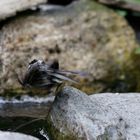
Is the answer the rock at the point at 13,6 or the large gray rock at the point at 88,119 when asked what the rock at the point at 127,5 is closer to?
the rock at the point at 13,6

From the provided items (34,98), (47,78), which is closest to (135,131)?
(47,78)

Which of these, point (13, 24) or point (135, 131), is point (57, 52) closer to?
point (13, 24)

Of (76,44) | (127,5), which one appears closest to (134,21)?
(127,5)

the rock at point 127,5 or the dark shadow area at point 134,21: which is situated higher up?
the rock at point 127,5

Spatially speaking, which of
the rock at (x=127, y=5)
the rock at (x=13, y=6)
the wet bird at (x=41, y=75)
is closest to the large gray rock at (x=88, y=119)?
the wet bird at (x=41, y=75)

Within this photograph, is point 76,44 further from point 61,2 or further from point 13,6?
point 61,2

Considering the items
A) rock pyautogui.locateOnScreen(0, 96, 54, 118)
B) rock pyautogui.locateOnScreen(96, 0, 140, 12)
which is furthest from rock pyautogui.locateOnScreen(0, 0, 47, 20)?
rock pyautogui.locateOnScreen(96, 0, 140, 12)

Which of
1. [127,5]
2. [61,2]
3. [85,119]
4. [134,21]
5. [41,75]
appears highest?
[41,75]
